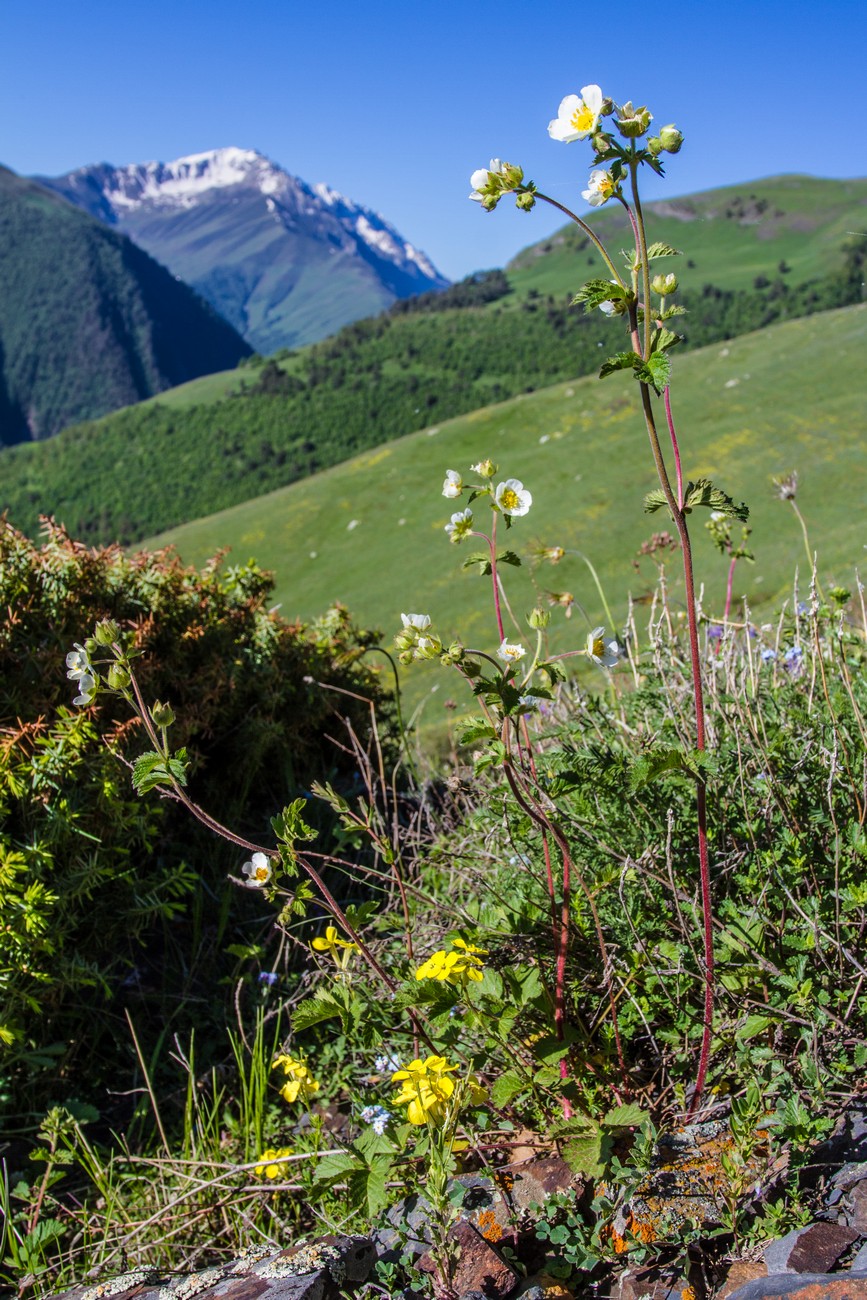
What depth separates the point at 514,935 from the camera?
227 centimetres

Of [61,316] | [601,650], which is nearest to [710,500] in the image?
[601,650]

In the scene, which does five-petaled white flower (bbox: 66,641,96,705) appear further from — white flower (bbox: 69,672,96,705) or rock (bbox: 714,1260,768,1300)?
rock (bbox: 714,1260,768,1300)

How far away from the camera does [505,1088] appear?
2.01 m

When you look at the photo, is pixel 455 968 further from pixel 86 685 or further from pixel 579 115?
pixel 579 115

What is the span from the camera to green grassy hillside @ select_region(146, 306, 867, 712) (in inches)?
350

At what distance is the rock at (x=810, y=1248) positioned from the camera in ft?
5.22

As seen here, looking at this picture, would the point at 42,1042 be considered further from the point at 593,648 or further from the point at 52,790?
the point at 593,648

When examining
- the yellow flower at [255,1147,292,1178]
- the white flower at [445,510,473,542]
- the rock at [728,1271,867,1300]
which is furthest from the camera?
the yellow flower at [255,1147,292,1178]

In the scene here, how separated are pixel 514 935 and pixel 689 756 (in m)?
0.69

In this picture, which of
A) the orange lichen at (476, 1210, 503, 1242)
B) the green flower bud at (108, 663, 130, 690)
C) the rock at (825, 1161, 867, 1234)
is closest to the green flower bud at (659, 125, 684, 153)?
the green flower bud at (108, 663, 130, 690)

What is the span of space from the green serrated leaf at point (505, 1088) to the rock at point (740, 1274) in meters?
0.52

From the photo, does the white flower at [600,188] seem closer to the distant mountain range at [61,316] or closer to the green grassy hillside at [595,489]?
the green grassy hillside at [595,489]

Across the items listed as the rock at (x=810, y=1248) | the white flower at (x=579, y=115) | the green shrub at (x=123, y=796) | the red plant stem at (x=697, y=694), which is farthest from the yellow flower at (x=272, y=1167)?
the white flower at (x=579, y=115)

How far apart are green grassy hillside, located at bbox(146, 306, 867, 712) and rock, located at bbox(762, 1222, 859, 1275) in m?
5.27
